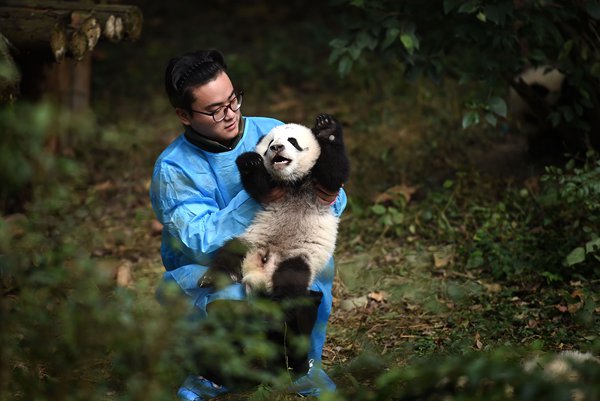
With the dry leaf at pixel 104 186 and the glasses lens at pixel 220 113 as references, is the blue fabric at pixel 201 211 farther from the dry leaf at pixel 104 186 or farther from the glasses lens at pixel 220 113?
the dry leaf at pixel 104 186

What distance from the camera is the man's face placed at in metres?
3.27

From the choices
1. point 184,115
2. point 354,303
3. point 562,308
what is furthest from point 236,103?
point 562,308

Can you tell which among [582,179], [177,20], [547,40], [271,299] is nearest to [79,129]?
[271,299]

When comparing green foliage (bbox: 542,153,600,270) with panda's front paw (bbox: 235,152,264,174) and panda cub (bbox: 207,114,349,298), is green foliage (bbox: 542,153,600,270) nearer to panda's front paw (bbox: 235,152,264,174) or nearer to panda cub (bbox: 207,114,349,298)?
panda cub (bbox: 207,114,349,298)

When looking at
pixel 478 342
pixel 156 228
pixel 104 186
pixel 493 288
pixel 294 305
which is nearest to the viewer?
pixel 294 305

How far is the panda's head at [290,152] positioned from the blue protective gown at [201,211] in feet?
0.54

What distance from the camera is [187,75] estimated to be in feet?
10.8

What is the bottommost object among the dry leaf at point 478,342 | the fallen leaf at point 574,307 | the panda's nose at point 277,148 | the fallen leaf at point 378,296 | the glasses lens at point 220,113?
the fallen leaf at point 378,296

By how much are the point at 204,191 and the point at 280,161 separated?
42 cm

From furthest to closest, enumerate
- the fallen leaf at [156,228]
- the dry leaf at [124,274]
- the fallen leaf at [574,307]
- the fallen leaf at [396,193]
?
the fallen leaf at [156,228] → the fallen leaf at [396,193] → the dry leaf at [124,274] → the fallen leaf at [574,307]

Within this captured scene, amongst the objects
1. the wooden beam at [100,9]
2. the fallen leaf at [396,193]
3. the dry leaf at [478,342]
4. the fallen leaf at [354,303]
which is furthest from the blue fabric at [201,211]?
the fallen leaf at [396,193]

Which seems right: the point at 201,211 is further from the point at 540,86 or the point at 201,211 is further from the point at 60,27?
the point at 540,86

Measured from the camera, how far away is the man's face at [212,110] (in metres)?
3.27

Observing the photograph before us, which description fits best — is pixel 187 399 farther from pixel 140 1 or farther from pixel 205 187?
pixel 140 1
